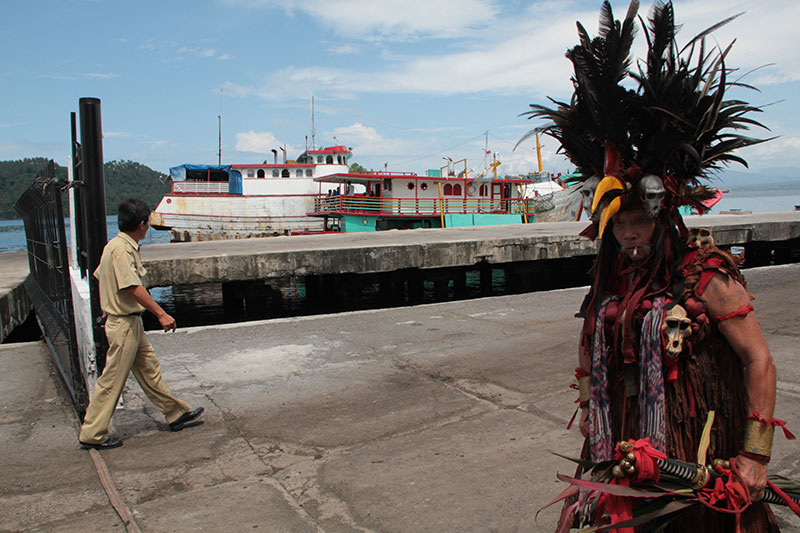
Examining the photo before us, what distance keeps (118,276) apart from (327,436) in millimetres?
1690

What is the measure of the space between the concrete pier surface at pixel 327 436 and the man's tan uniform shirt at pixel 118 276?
0.93 meters

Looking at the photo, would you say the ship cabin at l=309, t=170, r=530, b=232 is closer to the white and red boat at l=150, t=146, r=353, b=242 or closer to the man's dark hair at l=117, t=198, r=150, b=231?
the white and red boat at l=150, t=146, r=353, b=242

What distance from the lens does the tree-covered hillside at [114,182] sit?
8363 cm

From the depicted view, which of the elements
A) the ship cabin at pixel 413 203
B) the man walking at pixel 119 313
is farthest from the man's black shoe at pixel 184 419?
the ship cabin at pixel 413 203

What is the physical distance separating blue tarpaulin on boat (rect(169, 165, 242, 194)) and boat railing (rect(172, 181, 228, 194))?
564mm

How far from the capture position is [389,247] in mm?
11047

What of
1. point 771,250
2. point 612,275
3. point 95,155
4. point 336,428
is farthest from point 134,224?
point 771,250

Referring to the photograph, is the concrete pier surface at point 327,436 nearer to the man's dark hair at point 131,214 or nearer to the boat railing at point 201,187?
the man's dark hair at point 131,214

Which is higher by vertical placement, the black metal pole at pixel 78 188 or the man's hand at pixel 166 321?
the black metal pole at pixel 78 188

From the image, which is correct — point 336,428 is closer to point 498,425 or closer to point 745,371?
point 498,425

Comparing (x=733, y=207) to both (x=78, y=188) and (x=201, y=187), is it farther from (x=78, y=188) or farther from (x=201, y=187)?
(x=78, y=188)

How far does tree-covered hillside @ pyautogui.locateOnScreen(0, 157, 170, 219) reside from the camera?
83.6 meters

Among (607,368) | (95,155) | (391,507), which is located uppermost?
(95,155)

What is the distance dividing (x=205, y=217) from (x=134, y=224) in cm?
2894
